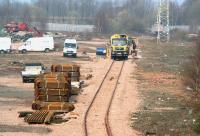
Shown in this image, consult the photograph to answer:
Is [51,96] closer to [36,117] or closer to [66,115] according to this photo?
[66,115]

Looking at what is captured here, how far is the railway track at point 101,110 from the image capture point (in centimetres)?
1911

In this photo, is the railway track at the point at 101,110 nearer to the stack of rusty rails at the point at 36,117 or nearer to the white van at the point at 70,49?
the stack of rusty rails at the point at 36,117

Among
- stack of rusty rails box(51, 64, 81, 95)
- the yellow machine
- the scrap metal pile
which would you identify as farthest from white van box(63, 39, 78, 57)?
the scrap metal pile

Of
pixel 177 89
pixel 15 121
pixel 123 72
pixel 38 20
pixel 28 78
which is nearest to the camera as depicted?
pixel 15 121

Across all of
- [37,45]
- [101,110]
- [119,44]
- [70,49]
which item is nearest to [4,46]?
[37,45]

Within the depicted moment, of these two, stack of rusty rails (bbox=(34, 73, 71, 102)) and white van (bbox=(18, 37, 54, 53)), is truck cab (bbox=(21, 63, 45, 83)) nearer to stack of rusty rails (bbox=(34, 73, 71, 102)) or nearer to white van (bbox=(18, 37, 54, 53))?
stack of rusty rails (bbox=(34, 73, 71, 102))

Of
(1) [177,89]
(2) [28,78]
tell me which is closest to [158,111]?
(1) [177,89]

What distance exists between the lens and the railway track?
752 inches

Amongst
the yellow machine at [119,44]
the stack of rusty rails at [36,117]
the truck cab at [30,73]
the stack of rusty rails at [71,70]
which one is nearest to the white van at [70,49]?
the yellow machine at [119,44]

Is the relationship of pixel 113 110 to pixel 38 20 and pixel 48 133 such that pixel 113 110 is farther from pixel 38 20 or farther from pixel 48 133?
pixel 38 20

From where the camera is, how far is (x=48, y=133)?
18.5 meters

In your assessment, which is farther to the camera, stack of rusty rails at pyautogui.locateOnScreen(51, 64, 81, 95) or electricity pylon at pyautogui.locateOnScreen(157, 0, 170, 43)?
electricity pylon at pyautogui.locateOnScreen(157, 0, 170, 43)

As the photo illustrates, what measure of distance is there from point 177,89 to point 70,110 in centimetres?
1056

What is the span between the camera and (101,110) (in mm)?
23922
